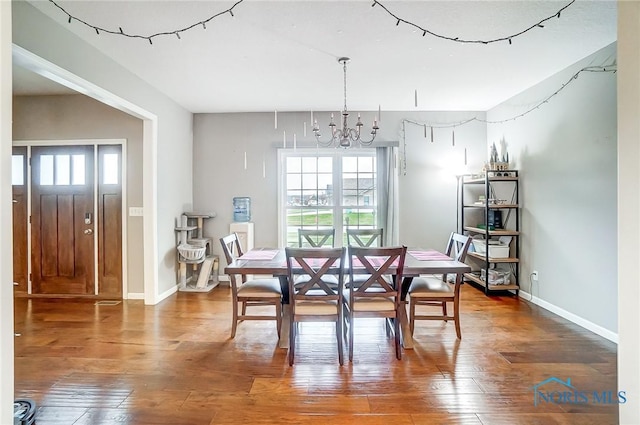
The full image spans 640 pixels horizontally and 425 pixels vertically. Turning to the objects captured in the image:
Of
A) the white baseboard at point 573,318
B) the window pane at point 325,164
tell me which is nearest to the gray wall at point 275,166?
the window pane at point 325,164

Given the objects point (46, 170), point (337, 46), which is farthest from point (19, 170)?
point (337, 46)

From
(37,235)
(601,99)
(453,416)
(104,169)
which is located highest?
(601,99)

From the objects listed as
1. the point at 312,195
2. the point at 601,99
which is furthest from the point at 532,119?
the point at 312,195

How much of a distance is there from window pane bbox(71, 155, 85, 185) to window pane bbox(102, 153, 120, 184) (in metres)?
0.28

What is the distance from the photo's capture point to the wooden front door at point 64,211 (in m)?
4.18

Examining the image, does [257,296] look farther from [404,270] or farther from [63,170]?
[63,170]

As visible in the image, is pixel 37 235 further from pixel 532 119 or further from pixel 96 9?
pixel 532 119

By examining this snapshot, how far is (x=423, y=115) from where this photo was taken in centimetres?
492

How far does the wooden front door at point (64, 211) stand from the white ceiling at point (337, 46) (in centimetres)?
91

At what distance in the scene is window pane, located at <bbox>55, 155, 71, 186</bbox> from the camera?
4.18m

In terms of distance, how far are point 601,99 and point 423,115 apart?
7.35ft

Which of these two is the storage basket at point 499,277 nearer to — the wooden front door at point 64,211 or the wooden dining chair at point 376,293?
the wooden dining chair at point 376,293

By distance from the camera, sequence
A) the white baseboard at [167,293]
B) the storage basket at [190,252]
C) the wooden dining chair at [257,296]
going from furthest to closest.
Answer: the storage basket at [190,252], the white baseboard at [167,293], the wooden dining chair at [257,296]

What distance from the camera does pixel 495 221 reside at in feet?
14.3
